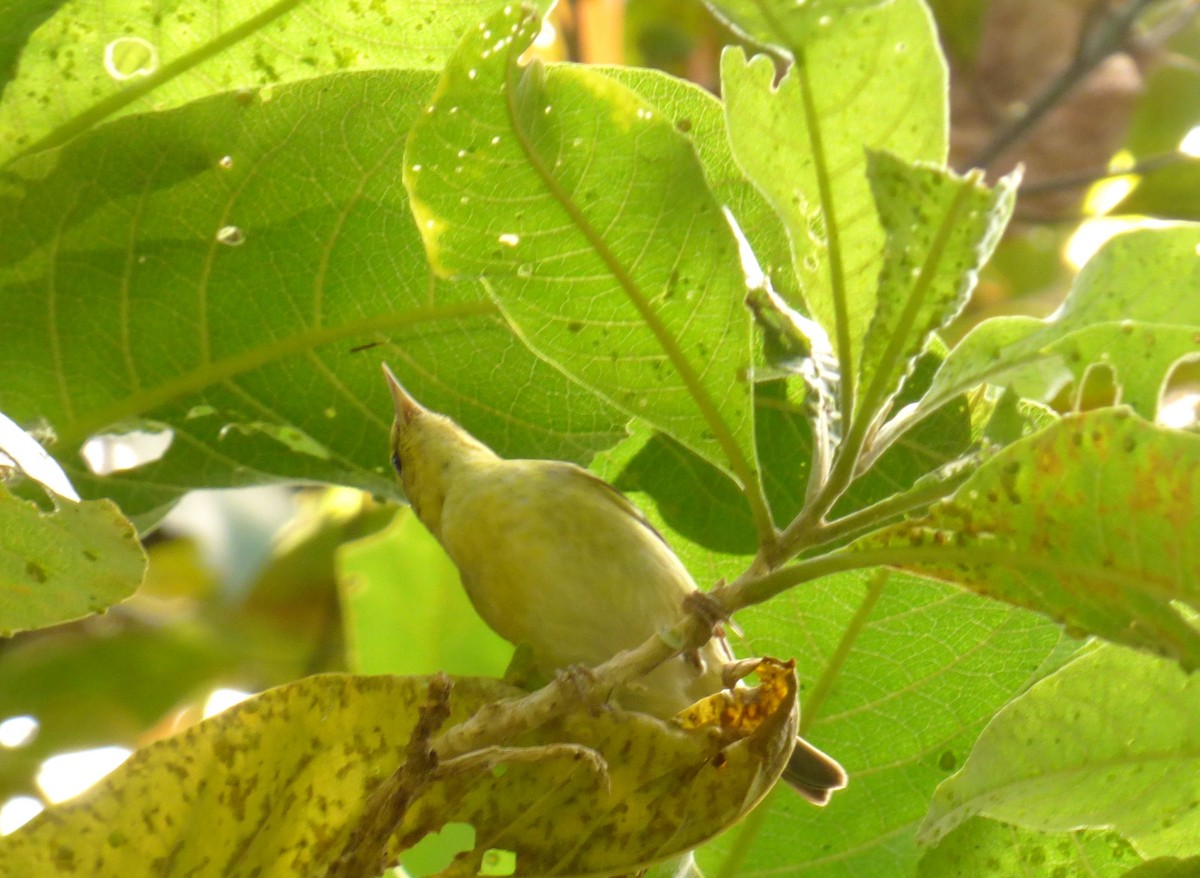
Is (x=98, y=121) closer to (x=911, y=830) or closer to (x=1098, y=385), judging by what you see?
(x=911, y=830)

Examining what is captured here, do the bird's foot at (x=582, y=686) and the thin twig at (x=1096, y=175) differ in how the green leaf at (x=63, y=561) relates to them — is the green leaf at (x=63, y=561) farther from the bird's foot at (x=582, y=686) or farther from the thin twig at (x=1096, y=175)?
the thin twig at (x=1096, y=175)

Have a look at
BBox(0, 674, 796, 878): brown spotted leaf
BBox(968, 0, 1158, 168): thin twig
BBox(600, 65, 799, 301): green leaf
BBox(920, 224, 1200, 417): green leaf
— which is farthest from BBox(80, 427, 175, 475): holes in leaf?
BBox(968, 0, 1158, 168): thin twig

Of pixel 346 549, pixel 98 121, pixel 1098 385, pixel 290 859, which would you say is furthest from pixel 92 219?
pixel 1098 385

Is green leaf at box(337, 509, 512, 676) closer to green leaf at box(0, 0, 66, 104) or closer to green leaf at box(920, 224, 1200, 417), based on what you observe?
green leaf at box(0, 0, 66, 104)

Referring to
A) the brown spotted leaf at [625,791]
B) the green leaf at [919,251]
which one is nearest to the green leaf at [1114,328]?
the green leaf at [919,251]

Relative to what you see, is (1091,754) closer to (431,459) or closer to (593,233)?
(593,233)

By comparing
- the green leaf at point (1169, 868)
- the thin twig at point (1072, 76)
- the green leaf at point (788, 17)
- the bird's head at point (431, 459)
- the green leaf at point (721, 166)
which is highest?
the green leaf at point (788, 17)
